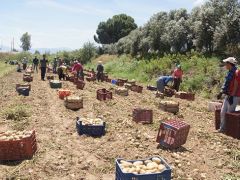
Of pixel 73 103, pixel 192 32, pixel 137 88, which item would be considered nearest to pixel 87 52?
pixel 192 32

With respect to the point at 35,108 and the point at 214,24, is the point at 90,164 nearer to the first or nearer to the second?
the point at 35,108

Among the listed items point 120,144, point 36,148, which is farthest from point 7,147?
point 120,144

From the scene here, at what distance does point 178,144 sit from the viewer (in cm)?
934

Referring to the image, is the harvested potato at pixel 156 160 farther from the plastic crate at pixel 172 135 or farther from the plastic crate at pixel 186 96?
the plastic crate at pixel 186 96

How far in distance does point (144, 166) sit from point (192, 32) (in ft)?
110

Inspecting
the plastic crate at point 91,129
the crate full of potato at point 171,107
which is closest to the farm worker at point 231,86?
the plastic crate at point 91,129

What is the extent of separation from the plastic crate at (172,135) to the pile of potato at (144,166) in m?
2.21

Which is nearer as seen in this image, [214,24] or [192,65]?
[192,65]

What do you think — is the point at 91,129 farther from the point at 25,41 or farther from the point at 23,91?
the point at 25,41

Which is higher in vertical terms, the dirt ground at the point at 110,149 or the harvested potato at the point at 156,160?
the harvested potato at the point at 156,160

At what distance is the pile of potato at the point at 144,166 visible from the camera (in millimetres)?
6500

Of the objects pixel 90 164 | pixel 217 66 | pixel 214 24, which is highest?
pixel 214 24

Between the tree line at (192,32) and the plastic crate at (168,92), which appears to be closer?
the plastic crate at (168,92)

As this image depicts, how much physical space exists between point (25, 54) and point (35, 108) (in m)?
73.4
